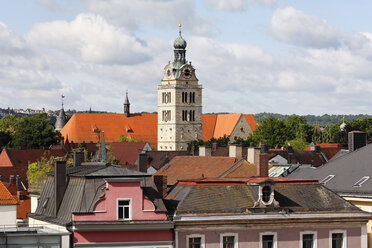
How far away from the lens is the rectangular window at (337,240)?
4634 centimetres

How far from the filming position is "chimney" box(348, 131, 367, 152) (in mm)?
66000

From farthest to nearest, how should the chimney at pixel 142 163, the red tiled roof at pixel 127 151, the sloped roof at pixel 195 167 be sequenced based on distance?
the red tiled roof at pixel 127 151
the sloped roof at pixel 195 167
the chimney at pixel 142 163

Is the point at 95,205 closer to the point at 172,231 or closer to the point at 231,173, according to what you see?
the point at 172,231

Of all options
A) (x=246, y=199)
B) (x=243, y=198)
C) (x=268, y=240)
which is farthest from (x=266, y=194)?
(x=268, y=240)

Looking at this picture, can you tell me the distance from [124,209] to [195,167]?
110 feet

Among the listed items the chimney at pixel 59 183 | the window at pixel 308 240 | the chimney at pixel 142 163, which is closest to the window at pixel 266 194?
the window at pixel 308 240

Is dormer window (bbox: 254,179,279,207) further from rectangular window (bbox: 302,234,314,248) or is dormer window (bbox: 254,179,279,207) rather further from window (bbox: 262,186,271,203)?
rectangular window (bbox: 302,234,314,248)

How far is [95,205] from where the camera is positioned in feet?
139

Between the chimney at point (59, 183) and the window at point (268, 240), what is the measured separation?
9.83 metres

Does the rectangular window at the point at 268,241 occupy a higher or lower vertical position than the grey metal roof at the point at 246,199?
lower

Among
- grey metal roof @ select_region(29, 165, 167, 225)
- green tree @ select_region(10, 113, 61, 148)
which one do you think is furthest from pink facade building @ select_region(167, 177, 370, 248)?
green tree @ select_region(10, 113, 61, 148)

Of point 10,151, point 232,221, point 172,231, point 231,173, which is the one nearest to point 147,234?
point 172,231

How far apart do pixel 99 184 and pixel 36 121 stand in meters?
154

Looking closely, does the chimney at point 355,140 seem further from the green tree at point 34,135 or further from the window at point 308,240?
the green tree at point 34,135
